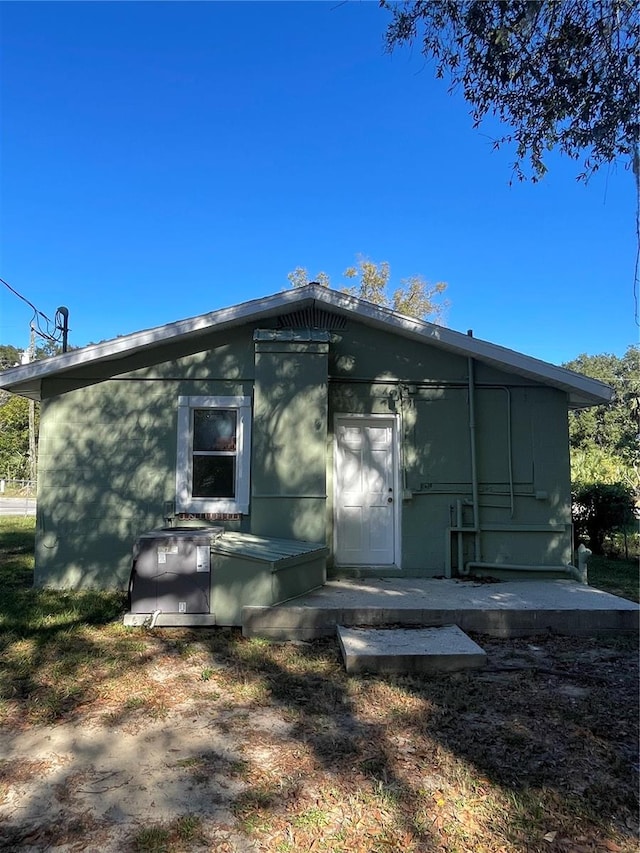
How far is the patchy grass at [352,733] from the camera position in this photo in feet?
7.97

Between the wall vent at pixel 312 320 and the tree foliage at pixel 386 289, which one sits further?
the tree foliage at pixel 386 289

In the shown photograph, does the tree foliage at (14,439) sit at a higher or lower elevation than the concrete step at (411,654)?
higher

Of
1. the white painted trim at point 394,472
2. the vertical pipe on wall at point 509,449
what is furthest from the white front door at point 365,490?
the vertical pipe on wall at point 509,449

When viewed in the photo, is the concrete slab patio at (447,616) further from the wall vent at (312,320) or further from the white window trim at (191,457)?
the wall vent at (312,320)

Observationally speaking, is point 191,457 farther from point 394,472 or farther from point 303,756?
point 303,756

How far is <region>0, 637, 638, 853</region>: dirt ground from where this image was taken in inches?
95.0

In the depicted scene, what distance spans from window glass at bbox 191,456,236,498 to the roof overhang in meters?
1.60

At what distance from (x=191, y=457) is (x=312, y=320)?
2373 mm

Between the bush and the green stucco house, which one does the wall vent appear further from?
the bush

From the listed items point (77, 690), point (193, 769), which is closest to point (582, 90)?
point (193, 769)

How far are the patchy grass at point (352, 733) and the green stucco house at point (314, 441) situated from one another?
1.77 m

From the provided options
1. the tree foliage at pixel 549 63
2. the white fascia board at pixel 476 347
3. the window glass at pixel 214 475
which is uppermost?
the tree foliage at pixel 549 63

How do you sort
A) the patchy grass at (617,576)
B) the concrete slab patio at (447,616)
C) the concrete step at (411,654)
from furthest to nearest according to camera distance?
the patchy grass at (617,576) → the concrete slab patio at (447,616) → the concrete step at (411,654)

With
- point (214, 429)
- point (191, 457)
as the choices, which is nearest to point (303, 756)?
point (191, 457)
